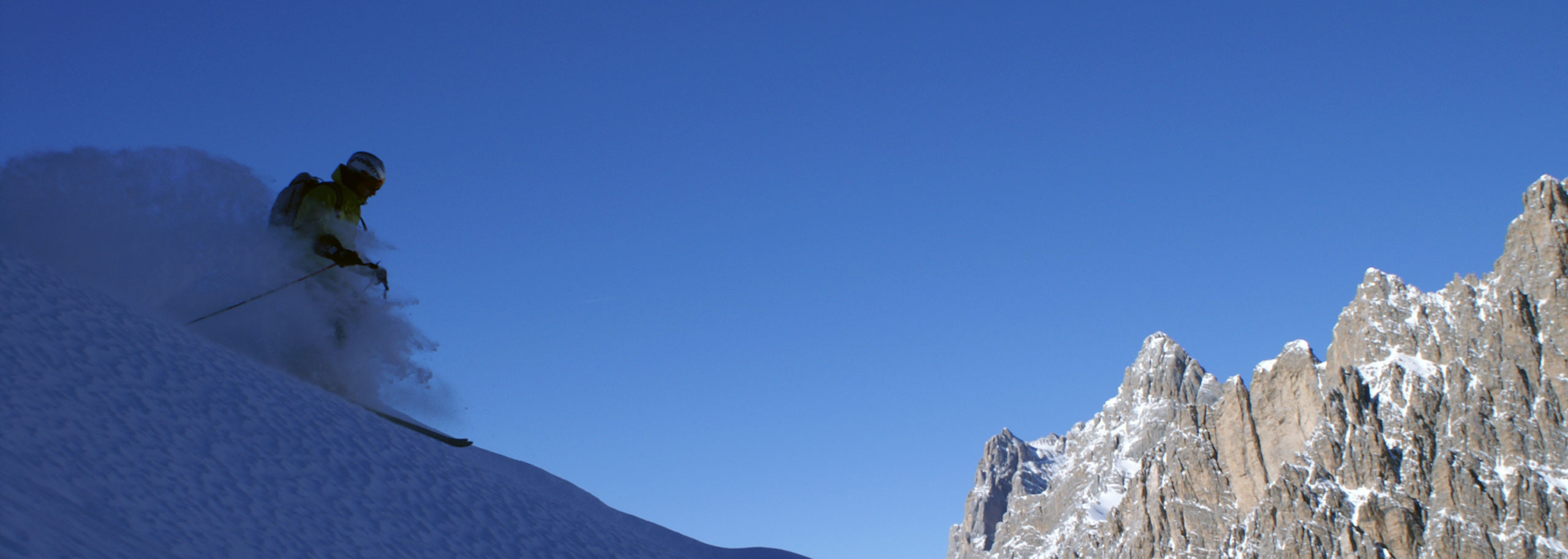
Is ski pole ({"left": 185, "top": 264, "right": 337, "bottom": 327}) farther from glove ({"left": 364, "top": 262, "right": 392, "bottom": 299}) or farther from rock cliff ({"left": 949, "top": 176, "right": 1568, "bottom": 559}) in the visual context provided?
rock cliff ({"left": 949, "top": 176, "right": 1568, "bottom": 559})

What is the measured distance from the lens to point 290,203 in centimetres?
1070

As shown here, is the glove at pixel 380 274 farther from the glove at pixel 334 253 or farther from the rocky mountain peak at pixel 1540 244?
the rocky mountain peak at pixel 1540 244

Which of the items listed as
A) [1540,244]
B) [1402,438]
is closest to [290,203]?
[1402,438]

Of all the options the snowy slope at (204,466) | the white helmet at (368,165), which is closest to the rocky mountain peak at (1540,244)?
the white helmet at (368,165)

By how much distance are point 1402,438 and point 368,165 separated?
164121mm

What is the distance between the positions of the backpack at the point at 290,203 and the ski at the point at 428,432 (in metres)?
2.78

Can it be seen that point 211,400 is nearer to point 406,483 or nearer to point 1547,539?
point 406,483

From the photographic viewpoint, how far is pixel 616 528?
26.1ft

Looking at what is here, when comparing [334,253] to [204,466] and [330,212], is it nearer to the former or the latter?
[330,212]

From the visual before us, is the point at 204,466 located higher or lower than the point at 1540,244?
lower

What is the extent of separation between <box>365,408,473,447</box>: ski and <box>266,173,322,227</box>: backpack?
278 centimetres

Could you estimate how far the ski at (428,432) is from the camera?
870 cm

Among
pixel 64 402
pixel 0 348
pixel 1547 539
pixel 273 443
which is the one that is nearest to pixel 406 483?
pixel 273 443

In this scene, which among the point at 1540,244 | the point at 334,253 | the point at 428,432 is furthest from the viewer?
the point at 1540,244
